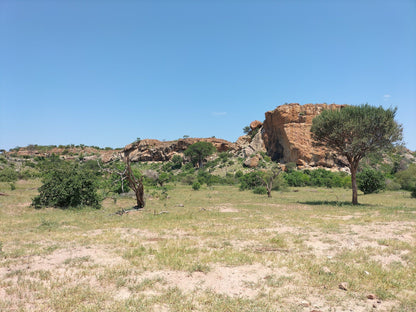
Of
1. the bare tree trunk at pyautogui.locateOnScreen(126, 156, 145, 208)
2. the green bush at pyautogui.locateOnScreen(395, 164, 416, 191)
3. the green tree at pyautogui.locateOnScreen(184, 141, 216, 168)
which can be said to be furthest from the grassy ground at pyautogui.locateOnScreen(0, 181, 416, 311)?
the green tree at pyautogui.locateOnScreen(184, 141, 216, 168)

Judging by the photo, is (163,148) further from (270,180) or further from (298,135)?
(270,180)

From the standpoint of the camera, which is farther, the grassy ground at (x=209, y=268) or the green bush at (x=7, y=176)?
the green bush at (x=7, y=176)

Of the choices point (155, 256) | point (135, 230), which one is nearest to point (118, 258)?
point (155, 256)

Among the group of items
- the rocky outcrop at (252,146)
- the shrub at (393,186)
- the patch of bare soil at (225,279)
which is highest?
the rocky outcrop at (252,146)

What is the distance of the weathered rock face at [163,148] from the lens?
74438mm

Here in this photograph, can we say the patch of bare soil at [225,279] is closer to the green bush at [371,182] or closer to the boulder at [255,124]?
the green bush at [371,182]

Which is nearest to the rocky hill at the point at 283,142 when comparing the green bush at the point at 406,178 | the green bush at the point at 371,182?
the green bush at the point at 406,178

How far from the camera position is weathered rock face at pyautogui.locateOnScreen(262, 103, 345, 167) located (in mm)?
54938

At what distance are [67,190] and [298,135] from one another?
1905 inches

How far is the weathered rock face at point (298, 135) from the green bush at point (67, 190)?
46.2 metres

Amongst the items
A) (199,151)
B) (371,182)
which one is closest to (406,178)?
(371,182)

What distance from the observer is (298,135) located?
56.1m

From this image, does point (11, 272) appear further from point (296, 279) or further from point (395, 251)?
point (395, 251)

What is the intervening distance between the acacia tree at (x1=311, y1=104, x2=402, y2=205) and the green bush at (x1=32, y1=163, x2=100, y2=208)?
1459 centimetres
